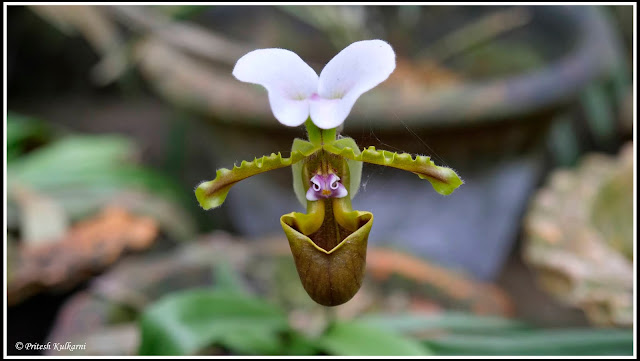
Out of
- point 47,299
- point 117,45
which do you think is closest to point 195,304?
point 47,299

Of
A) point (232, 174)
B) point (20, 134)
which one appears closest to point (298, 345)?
point (232, 174)

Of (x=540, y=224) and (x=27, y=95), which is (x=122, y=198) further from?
(x=27, y=95)

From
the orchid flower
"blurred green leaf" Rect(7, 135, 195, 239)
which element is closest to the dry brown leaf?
"blurred green leaf" Rect(7, 135, 195, 239)

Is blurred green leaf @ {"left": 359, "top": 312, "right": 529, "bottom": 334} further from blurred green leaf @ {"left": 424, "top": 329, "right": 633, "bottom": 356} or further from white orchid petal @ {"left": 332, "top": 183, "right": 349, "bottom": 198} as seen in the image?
white orchid petal @ {"left": 332, "top": 183, "right": 349, "bottom": 198}

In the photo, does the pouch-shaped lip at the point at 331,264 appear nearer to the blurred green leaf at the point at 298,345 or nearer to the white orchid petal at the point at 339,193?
the white orchid petal at the point at 339,193

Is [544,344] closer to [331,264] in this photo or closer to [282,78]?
[331,264]

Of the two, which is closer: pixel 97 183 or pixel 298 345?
pixel 298 345
